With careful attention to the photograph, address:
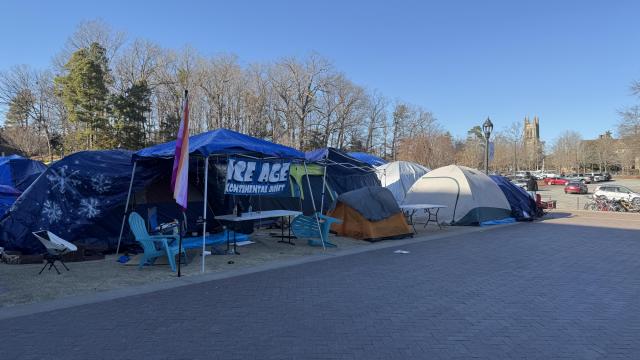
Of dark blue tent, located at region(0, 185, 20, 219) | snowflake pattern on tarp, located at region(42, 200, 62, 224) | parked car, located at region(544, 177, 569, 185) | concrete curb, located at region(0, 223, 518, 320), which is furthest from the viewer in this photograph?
parked car, located at region(544, 177, 569, 185)

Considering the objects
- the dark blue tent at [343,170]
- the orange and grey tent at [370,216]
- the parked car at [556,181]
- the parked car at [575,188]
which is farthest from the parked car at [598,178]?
the orange and grey tent at [370,216]

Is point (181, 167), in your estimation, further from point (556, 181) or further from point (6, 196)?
point (556, 181)

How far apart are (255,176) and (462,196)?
364 inches

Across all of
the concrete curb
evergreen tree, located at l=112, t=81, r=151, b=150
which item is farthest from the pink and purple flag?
evergreen tree, located at l=112, t=81, r=151, b=150

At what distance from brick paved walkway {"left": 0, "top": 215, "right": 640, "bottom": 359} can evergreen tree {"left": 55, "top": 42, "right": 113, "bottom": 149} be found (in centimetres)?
3444

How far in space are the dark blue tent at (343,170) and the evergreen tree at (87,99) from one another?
89.2 ft

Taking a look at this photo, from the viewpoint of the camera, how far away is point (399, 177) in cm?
2220

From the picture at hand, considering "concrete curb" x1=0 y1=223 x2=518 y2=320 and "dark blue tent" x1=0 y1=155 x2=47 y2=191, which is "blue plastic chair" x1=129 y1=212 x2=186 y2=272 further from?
"dark blue tent" x1=0 y1=155 x2=47 y2=191

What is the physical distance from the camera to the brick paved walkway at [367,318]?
14.3 ft

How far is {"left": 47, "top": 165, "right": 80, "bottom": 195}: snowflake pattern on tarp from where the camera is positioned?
9625 millimetres

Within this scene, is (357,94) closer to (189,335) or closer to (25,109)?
(25,109)

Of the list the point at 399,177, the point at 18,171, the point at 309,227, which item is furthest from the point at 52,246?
the point at 399,177

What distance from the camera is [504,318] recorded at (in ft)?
17.6

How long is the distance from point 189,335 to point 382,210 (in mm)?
8481
